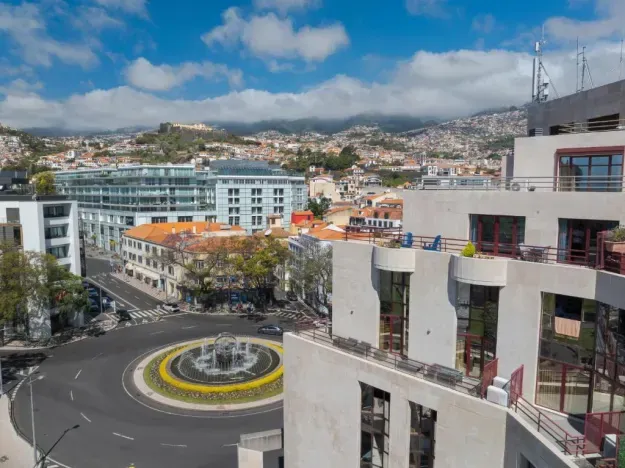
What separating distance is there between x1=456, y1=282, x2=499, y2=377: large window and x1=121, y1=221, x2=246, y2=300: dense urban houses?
163 ft

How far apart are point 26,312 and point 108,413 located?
22378mm

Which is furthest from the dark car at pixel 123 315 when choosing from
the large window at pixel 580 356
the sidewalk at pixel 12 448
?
the large window at pixel 580 356

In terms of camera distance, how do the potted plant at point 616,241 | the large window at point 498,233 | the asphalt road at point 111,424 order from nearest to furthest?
the potted plant at point 616,241
the large window at point 498,233
the asphalt road at point 111,424

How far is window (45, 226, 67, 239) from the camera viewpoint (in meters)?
55.0

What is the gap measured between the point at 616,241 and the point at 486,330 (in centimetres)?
503

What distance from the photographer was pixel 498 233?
55.2 feet

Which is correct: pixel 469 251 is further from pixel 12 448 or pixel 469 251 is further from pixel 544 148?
pixel 12 448

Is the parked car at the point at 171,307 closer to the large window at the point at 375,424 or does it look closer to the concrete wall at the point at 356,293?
the concrete wall at the point at 356,293

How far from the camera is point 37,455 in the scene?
29781 mm

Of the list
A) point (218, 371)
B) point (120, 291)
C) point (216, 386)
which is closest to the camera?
point (216, 386)

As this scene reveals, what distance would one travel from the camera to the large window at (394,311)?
17703mm

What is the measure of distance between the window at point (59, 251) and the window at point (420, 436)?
53178mm

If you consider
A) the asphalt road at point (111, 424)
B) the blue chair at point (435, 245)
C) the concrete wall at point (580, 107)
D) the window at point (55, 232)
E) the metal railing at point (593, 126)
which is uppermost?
the concrete wall at point (580, 107)

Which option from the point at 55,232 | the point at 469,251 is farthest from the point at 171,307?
the point at 469,251
